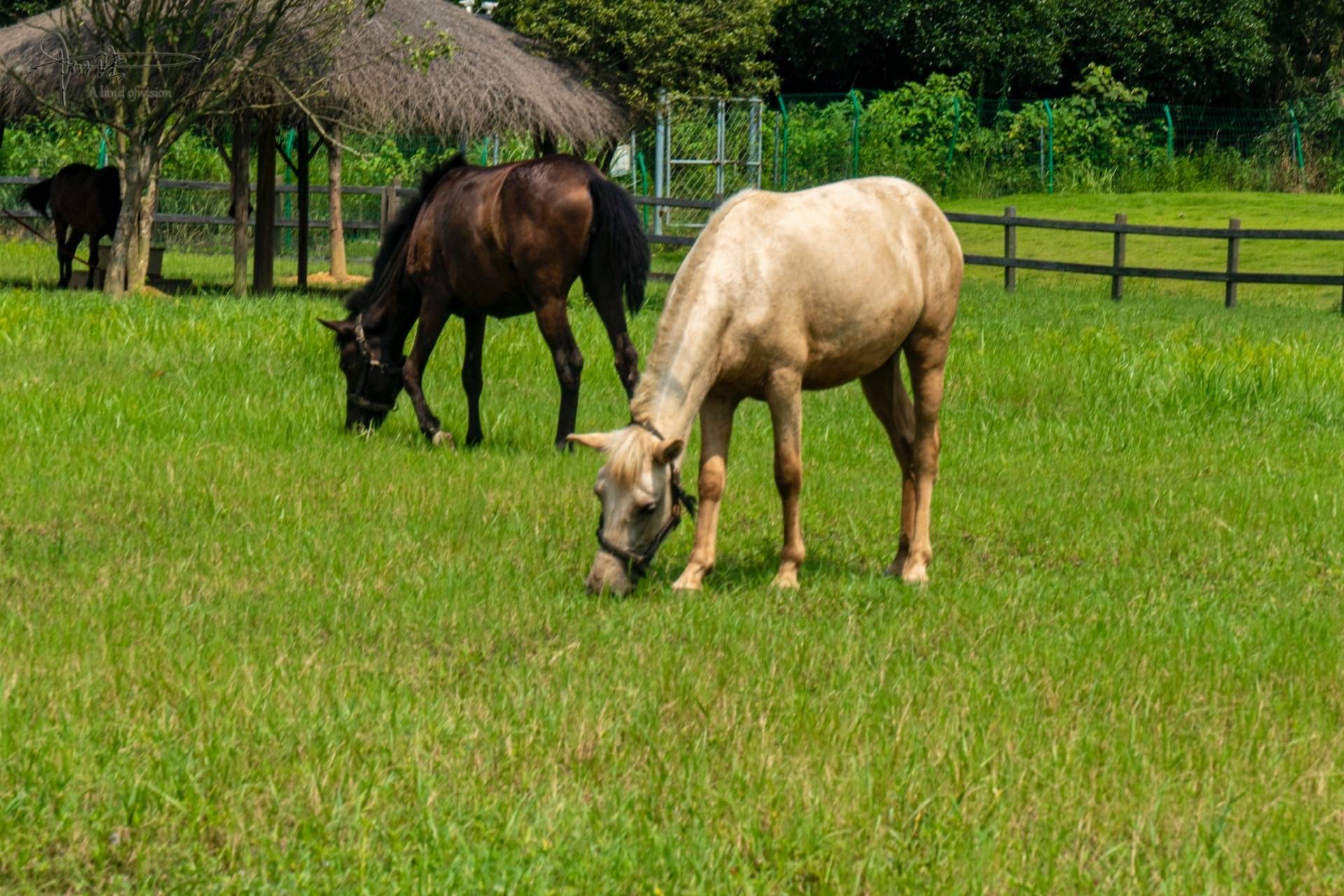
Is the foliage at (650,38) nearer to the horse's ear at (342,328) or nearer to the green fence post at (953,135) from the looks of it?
the horse's ear at (342,328)

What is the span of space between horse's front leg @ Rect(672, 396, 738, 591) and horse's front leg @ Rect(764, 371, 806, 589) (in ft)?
0.64

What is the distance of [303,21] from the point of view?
18203mm

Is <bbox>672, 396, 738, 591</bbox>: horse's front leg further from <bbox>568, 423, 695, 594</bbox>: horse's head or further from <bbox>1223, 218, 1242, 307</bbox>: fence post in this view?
<bbox>1223, 218, 1242, 307</bbox>: fence post

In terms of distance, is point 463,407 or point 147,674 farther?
point 463,407

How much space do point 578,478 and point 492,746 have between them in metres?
4.30

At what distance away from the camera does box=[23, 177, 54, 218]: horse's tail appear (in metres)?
22.2

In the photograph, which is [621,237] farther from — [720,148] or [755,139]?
[755,139]

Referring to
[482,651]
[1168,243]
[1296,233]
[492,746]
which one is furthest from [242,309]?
[1168,243]

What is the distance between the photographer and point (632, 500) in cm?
579

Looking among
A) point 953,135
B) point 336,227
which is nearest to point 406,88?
point 336,227

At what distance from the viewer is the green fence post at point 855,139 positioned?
34.4m

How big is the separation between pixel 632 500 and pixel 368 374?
15.2 feet

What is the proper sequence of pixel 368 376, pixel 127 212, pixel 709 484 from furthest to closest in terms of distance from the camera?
1. pixel 127 212
2. pixel 368 376
3. pixel 709 484

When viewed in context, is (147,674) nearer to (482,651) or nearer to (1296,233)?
(482,651)
